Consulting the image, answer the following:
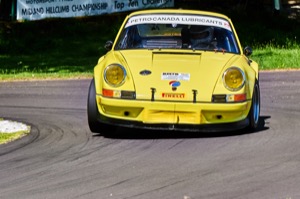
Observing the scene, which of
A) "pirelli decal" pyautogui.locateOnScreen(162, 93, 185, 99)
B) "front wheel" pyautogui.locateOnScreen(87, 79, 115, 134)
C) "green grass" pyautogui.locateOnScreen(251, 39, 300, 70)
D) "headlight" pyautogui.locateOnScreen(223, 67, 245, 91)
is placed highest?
"headlight" pyautogui.locateOnScreen(223, 67, 245, 91)

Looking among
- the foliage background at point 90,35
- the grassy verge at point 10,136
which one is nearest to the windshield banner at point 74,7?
the foliage background at point 90,35

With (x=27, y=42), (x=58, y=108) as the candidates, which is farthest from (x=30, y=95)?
(x=27, y=42)

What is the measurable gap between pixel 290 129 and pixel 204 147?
163cm

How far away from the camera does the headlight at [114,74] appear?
1091 cm

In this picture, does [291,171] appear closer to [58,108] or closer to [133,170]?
[133,170]

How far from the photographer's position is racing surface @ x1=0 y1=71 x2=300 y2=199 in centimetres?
805

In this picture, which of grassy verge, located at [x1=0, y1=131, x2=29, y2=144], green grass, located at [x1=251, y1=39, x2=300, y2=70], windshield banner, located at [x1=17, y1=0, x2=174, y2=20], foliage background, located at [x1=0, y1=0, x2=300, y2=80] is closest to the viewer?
grassy verge, located at [x1=0, y1=131, x2=29, y2=144]

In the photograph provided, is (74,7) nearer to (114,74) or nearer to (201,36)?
(201,36)

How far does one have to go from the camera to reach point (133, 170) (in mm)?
8961

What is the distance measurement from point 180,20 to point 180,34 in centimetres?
25

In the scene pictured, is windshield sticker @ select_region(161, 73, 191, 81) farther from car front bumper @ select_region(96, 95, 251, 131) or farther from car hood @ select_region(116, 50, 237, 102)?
car front bumper @ select_region(96, 95, 251, 131)

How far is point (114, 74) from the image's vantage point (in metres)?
11.0

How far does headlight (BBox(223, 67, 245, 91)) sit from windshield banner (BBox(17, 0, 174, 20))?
768 inches

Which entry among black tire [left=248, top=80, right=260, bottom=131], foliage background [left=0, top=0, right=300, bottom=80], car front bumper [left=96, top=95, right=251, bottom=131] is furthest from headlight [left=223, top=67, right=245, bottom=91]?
foliage background [left=0, top=0, right=300, bottom=80]
